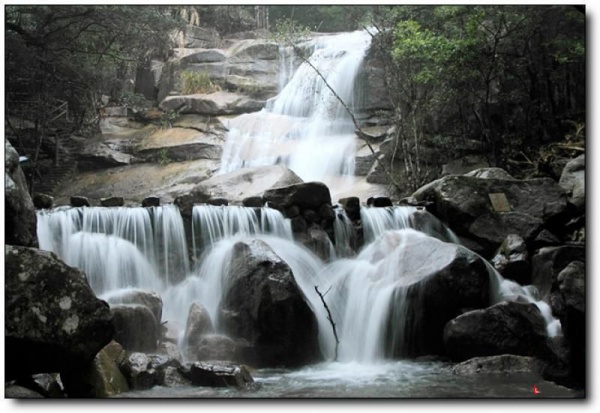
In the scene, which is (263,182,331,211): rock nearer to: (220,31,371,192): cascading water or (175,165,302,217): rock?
(175,165,302,217): rock

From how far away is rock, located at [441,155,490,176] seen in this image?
722cm

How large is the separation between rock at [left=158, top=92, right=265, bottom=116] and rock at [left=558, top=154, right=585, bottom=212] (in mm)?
4135

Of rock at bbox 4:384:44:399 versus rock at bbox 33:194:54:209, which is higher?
rock at bbox 33:194:54:209

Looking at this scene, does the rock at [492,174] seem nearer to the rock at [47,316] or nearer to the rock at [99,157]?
the rock at [99,157]

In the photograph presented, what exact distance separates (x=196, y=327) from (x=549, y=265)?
2904 mm

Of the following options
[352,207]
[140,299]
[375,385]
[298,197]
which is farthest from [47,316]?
[352,207]

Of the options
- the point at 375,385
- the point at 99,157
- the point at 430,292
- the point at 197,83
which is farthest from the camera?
the point at 197,83

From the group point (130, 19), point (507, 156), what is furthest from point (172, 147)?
point (507, 156)

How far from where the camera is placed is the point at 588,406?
371 centimetres

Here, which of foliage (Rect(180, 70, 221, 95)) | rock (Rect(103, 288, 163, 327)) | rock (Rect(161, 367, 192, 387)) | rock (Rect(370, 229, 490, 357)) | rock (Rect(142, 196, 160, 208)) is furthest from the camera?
foliage (Rect(180, 70, 221, 95))

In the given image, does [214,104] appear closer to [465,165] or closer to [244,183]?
[244,183]

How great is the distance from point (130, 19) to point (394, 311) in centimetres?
358

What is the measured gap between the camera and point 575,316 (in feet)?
13.6

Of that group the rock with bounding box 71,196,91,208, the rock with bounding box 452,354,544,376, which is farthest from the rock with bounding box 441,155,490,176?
the rock with bounding box 71,196,91,208
